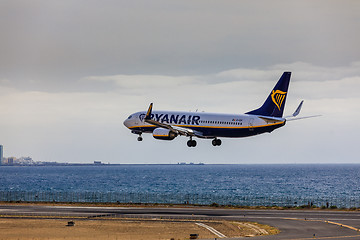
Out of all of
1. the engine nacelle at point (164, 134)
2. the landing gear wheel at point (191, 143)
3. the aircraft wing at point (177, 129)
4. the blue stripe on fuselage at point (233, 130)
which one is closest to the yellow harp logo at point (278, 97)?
the blue stripe on fuselage at point (233, 130)

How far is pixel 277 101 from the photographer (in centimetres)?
11000

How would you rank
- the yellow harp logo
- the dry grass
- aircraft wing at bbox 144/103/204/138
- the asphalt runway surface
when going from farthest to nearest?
1. the yellow harp logo
2. aircraft wing at bbox 144/103/204/138
3. the dry grass
4. the asphalt runway surface

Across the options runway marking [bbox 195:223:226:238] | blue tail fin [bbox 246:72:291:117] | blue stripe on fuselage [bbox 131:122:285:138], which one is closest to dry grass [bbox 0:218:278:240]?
runway marking [bbox 195:223:226:238]

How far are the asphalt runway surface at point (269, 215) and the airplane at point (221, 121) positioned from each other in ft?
40.3

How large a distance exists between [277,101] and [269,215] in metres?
19.7

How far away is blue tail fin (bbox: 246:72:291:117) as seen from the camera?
109000 mm

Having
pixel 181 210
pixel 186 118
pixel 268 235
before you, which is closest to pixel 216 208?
pixel 181 210

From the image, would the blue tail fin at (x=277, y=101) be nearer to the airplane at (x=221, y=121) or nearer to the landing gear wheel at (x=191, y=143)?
the airplane at (x=221, y=121)

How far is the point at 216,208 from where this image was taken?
117188mm

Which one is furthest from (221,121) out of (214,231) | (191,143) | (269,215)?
(214,231)

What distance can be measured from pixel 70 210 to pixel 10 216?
13.2 metres

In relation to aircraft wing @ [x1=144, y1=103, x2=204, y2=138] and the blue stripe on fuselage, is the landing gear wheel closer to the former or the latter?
aircraft wing @ [x1=144, y1=103, x2=204, y2=138]

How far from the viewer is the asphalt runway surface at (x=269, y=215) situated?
76.9 metres

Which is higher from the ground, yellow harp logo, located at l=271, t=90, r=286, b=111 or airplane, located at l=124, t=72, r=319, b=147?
yellow harp logo, located at l=271, t=90, r=286, b=111
